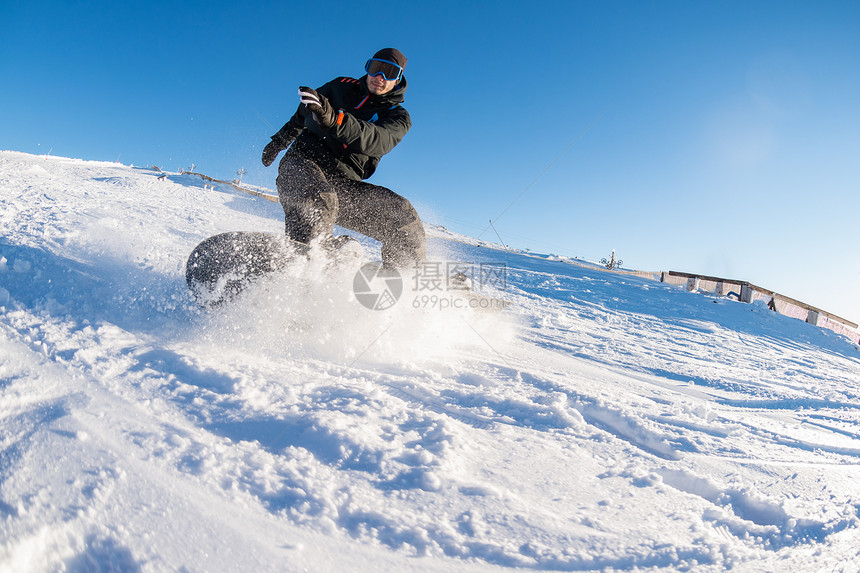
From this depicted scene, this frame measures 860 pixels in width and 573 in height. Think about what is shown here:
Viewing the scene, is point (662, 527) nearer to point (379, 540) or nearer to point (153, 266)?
point (379, 540)

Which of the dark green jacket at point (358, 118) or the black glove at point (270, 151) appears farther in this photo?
the black glove at point (270, 151)

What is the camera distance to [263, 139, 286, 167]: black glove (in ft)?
9.82

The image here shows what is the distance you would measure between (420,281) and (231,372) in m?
1.72

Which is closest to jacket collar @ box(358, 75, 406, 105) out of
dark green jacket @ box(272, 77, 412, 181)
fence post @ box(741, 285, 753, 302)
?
dark green jacket @ box(272, 77, 412, 181)

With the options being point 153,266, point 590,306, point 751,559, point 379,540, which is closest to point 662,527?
point 751,559

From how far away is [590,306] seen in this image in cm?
636

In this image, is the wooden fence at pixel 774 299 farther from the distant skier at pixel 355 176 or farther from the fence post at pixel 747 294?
the distant skier at pixel 355 176
